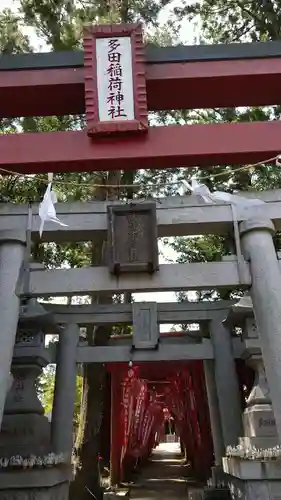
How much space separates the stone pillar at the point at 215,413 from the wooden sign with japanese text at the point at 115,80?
14.3 feet

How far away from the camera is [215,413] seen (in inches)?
316

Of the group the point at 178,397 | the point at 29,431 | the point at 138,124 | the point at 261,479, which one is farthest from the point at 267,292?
the point at 178,397

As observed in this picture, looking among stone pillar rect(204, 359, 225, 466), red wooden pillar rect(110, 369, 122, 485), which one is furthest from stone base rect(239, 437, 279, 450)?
red wooden pillar rect(110, 369, 122, 485)

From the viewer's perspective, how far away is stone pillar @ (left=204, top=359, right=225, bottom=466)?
25.6 feet

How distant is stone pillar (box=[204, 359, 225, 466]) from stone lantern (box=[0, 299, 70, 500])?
99.6 inches

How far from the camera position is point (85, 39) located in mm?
5574

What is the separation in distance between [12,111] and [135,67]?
1.76m

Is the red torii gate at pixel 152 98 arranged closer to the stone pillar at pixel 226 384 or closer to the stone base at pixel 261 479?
the stone pillar at pixel 226 384

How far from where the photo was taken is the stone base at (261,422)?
640cm

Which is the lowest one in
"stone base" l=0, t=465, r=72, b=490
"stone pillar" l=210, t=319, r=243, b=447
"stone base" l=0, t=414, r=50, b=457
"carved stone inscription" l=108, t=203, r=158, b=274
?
"stone base" l=0, t=465, r=72, b=490

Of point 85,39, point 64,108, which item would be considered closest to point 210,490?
point 64,108

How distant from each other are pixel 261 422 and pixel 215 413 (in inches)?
67.9

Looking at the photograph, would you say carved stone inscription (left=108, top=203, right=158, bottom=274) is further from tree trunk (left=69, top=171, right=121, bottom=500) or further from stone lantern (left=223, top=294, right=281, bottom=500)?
tree trunk (left=69, top=171, right=121, bottom=500)

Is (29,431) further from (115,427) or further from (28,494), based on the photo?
(115,427)
